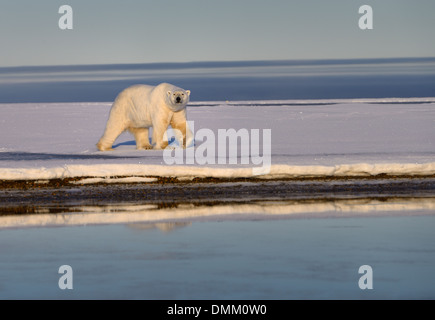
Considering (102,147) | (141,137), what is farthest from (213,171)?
(102,147)

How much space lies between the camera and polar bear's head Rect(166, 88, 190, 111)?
1292 cm

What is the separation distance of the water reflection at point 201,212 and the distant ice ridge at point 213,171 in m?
1.25

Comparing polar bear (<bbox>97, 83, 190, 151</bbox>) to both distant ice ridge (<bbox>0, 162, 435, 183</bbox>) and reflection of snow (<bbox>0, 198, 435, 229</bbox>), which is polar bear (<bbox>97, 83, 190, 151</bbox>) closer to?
distant ice ridge (<bbox>0, 162, 435, 183</bbox>)

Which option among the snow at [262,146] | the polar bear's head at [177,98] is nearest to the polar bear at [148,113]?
the polar bear's head at [177,98]

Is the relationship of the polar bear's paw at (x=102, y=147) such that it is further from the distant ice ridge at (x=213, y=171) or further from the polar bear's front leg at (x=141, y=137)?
the distant ice ridge at (x=213, y=171)

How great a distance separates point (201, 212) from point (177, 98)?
13.6ft

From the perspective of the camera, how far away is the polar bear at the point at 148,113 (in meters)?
13.2

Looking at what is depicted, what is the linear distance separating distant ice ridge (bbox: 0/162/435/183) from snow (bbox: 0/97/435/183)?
0.04 feet

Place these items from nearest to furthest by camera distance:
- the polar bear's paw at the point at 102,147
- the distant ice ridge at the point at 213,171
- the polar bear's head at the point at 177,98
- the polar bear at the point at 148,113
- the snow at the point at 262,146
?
the distant ice ridge at the point at 213,171 → the snow at the point at 262,146 → the polar bear's head at the point at 177,98 → the polar bear at the point at 148,113 → the polar bear's paw at the point at 102,147

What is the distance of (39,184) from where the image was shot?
1067 cm

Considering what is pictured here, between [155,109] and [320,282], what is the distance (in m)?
7.31

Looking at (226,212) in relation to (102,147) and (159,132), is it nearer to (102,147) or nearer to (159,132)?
(159,132)

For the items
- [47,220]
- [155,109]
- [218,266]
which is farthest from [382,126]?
[218,266]

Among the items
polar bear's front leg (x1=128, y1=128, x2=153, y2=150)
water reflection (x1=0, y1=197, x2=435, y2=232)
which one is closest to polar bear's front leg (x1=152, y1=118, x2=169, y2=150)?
polar bear's front leg (x1=128, y1=128, x2=153, y2=150)
